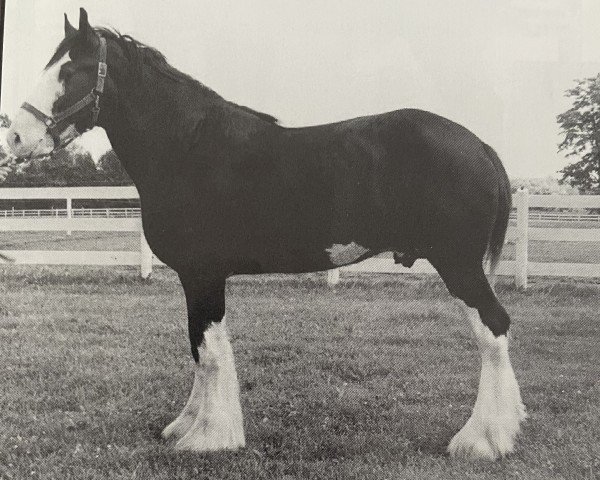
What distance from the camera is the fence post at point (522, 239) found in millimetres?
2516

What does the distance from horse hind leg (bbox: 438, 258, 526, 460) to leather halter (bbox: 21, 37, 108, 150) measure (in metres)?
1.51

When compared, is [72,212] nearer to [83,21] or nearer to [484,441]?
[83,21]

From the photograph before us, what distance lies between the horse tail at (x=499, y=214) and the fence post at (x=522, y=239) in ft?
0.90

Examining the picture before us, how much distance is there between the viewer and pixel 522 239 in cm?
266

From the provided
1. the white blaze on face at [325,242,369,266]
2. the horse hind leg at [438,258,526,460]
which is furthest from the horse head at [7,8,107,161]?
the horse hind leg at [438,258,526,460]

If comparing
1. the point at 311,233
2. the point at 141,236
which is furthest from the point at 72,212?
the point at 311,233

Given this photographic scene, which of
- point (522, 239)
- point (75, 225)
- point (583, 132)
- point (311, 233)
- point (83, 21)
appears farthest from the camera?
point (75, 225)

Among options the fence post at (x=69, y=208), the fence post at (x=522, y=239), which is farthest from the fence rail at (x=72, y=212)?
the fence post at (x=522, y=239)

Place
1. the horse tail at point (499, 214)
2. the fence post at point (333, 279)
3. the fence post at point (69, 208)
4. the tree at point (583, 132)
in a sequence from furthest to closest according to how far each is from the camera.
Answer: the fence post at point (69, 208) < the fence post at point (333, 279) < the tree at point (583, 132) < the horse tail at point (499, 214)

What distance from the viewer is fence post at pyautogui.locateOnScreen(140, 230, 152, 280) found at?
112 inches

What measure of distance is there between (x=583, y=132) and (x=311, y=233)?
1.24 m

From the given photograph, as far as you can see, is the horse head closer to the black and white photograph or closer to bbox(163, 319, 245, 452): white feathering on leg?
the black and white photograph

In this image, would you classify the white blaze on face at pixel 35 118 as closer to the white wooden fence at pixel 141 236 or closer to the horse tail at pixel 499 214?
the white wooden fence at pixel 141 236

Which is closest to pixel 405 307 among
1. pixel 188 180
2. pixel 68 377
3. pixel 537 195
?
pixel 537 195
